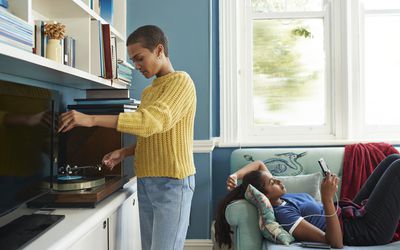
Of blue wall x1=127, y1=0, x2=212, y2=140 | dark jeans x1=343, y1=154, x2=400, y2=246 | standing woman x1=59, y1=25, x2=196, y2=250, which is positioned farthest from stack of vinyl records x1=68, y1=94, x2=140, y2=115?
dark jeans x1=343, y1=154, x2=400, y2=246

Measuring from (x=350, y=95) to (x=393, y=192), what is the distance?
1217 millimetres

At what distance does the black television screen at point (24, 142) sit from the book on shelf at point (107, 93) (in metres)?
0.72

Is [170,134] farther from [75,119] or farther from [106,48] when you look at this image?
[106,48]

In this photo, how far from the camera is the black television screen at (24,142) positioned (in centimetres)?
114

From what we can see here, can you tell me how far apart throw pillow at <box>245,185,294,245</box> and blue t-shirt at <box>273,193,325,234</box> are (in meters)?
0.04

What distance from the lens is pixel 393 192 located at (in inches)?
82.5

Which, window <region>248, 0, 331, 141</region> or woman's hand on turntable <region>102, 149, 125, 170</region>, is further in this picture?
window <region>248, 0, 331, 141</region>

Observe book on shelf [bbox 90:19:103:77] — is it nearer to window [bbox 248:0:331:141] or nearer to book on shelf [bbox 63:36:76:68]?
book on shelf [bbox 63:36:76:68]

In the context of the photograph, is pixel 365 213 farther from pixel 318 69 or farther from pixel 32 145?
pixel 32 145

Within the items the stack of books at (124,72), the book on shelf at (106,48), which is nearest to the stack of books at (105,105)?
the book on shelf at (106,48)

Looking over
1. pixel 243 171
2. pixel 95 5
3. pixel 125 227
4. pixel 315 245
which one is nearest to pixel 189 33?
pixel 95 5

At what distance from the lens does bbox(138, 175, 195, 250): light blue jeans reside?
5.23 feet

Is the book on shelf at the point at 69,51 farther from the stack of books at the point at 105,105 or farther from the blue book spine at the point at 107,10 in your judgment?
the blue book spine at the point at 107,10

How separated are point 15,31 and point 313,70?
2.48 m
